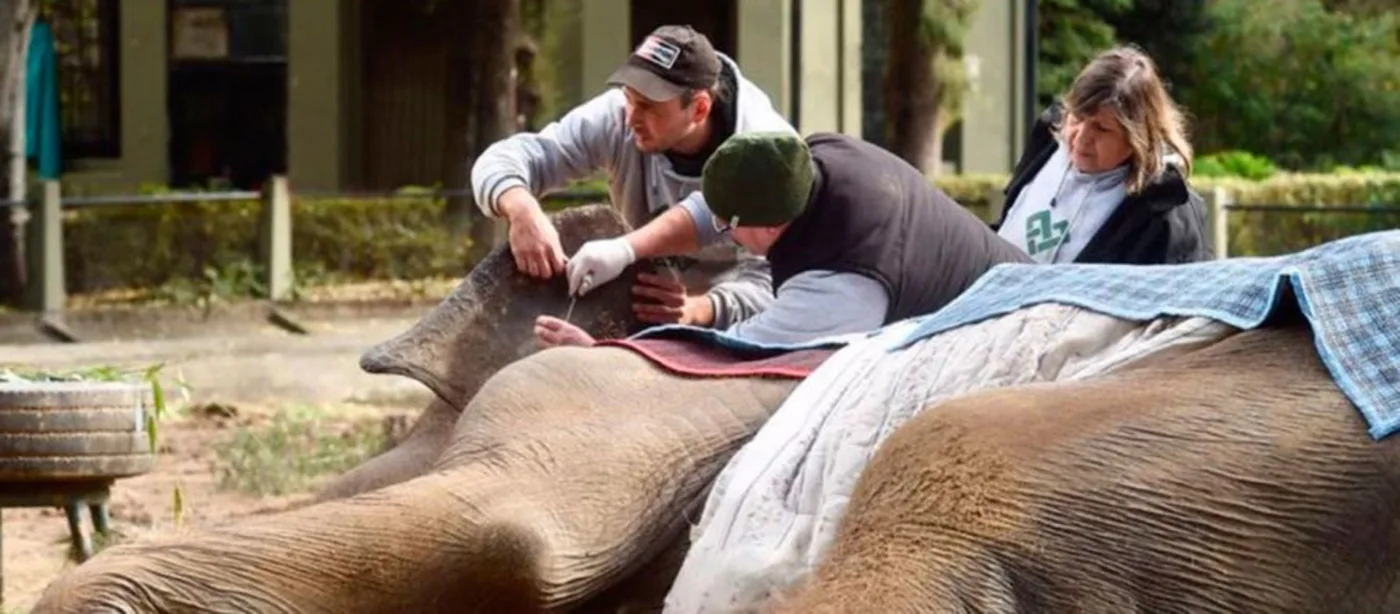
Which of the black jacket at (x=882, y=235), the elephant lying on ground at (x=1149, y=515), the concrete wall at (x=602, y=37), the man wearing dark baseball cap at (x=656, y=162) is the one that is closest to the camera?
the elephant lying on ground at (x=1149, y=515)

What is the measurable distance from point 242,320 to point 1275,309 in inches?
637

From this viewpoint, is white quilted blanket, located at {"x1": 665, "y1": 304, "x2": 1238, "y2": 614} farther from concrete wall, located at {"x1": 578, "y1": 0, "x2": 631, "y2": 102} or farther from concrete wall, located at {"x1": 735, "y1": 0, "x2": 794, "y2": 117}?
concrete wall, located at {"x1": 735, "y1": 0, "x2": 794, "y2": 117}

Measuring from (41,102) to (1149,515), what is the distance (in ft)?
70.7

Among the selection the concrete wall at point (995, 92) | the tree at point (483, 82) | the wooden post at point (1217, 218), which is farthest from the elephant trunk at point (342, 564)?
the concrete wall at point (995, 92)

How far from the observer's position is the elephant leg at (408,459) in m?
5.25

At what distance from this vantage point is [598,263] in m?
5.53

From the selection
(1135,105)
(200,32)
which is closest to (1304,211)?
(200,32)

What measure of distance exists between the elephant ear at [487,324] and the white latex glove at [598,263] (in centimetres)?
9

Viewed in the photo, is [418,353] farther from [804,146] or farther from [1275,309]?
[1275,309]

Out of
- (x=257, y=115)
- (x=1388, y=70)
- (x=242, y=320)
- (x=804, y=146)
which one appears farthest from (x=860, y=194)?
(x=1388, y=70)

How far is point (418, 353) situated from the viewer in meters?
5.59

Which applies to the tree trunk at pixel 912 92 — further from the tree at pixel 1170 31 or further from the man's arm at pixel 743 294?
the man's arm at pixel 743 294

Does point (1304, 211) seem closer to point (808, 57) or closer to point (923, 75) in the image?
point (923, 75)

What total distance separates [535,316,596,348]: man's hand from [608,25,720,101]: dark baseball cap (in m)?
0.56
